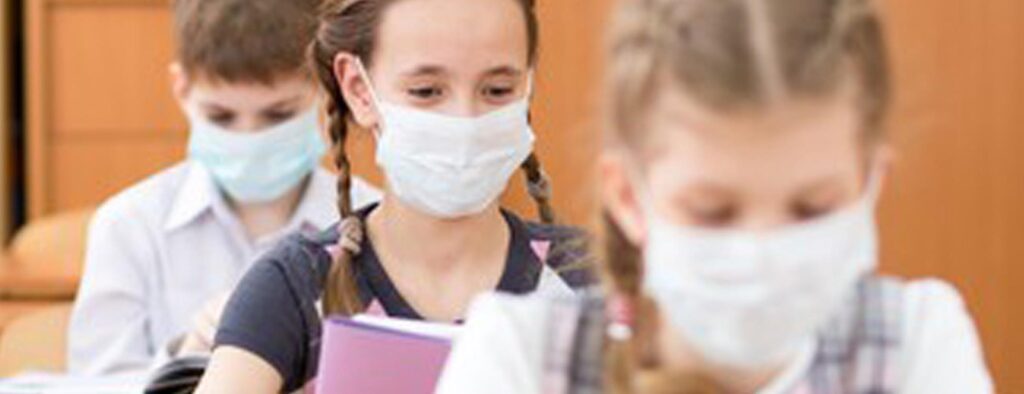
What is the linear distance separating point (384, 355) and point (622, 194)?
34 centimetres

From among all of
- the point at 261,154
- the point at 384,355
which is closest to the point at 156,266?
the point at 261,154

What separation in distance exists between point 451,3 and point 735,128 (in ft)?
2.18

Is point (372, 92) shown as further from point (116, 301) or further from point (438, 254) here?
point (116, 301)

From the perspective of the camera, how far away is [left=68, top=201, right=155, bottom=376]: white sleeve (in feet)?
8.12

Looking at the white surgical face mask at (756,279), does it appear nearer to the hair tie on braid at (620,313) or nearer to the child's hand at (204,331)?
the hair tie on braid at (620,313)

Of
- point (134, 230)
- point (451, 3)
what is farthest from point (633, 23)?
point (134, 230)

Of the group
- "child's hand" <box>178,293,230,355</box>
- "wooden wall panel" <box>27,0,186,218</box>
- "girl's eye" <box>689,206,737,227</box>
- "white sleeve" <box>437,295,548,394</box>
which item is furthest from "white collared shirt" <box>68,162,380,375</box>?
"wooden wall panel" <box>27,0,186,218</box>

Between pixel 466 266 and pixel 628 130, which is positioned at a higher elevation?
pixel 628 130

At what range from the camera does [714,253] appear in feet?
3.58

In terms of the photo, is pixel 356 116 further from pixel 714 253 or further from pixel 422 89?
pixel 714 253

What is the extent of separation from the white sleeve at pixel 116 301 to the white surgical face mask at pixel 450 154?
2.61ft

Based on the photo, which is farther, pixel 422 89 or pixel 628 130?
pixel 422 89

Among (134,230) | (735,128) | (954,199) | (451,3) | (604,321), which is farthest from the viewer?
(954,199)

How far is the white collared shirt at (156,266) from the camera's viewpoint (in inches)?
97.6
